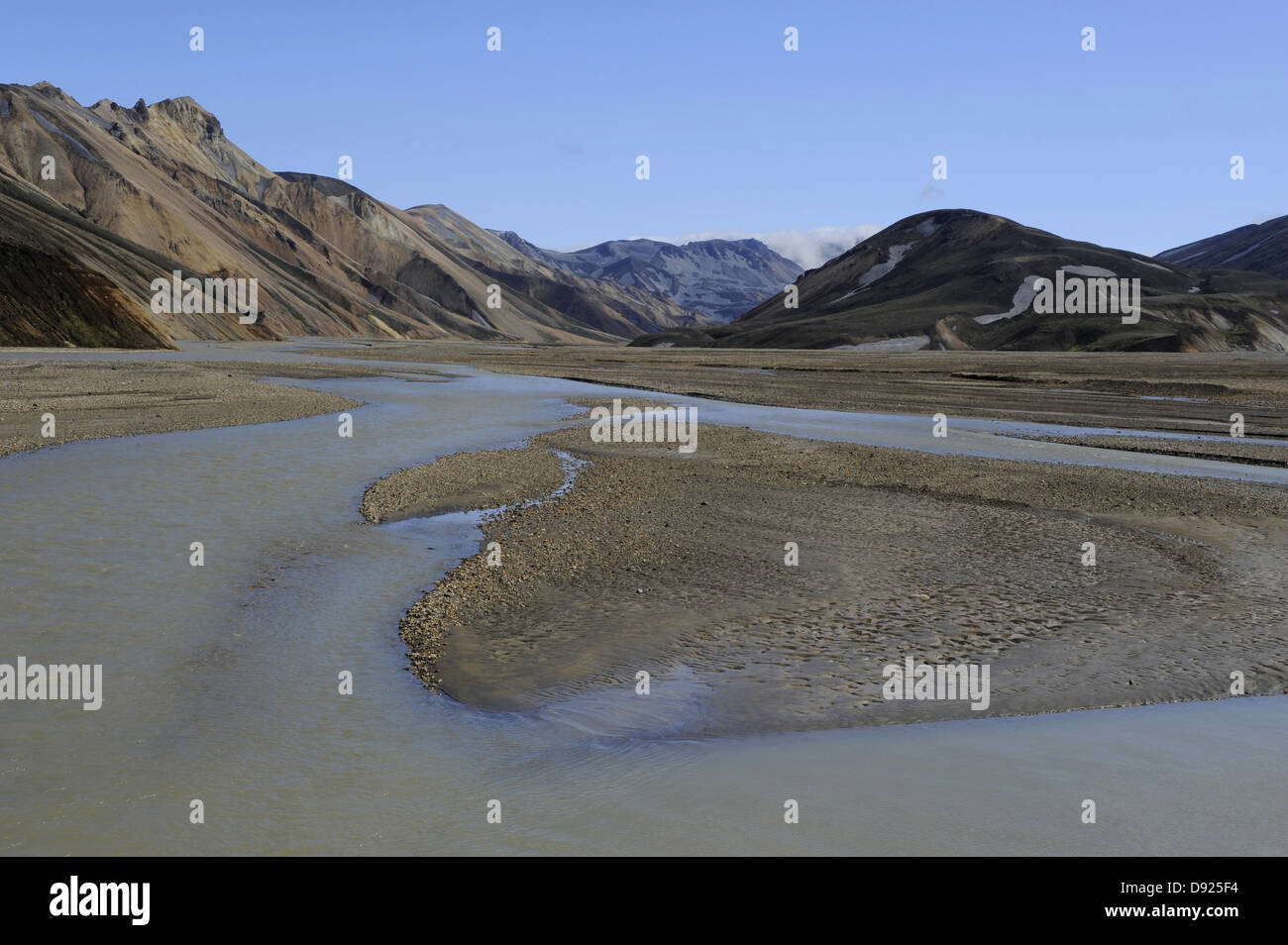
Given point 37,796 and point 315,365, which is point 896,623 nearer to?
point 37,796

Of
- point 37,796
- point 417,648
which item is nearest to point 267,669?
point 417,648

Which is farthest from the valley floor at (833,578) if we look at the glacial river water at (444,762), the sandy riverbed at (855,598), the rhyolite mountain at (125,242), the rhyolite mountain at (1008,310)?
the rhyolite mountain at (1008,310)

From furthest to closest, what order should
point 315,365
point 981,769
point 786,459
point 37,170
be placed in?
point 37,170
point 315,365
point 786,459
point 981,769

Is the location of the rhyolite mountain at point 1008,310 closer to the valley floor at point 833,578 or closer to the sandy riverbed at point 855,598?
the valley floor at point 833,578

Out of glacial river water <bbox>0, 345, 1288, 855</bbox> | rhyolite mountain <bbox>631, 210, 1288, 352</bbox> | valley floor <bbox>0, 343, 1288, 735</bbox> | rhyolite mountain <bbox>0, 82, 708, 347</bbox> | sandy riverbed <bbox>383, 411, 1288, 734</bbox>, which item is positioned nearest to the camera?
glacial river water <bbox>0, 345, 1288, 855</bbox>

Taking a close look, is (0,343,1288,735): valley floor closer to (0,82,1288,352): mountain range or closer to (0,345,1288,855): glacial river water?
(0,345,1288,855): glacial river water

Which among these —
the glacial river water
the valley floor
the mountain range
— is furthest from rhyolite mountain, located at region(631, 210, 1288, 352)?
the glacial river water
